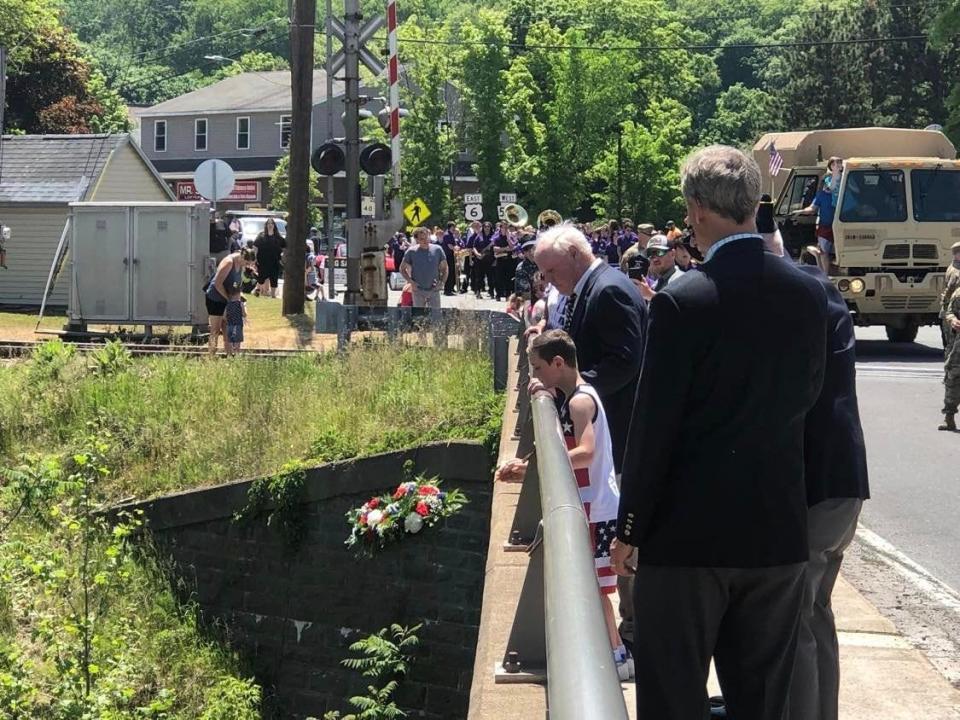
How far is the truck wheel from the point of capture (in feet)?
78.6

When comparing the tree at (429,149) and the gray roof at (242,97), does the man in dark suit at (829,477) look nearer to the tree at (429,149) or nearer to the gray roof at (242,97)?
the tree at (429,149)

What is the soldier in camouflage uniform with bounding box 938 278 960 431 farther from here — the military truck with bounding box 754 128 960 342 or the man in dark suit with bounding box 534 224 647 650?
the man in dark suit with bounding box 534 224 647 650

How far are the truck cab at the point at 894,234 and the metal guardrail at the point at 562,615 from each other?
17.4 meters

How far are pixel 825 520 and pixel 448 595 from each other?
6.41 metres

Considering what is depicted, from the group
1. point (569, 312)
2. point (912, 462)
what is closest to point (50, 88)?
point (912, 462)

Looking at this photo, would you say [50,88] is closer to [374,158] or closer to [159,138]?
[159,138]

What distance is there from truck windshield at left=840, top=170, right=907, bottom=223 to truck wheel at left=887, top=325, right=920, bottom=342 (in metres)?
2.08

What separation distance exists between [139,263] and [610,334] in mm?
19897

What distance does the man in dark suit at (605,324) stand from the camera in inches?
249

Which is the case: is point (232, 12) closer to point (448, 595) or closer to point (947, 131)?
point (947, 131)

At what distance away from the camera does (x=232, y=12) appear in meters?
136

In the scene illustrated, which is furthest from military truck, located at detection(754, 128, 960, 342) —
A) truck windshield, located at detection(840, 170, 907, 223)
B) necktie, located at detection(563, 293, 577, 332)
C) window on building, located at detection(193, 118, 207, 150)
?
window on building, located at detection(193, 118, 207, 150)

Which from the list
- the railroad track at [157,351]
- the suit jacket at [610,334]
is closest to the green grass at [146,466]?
the railroad track at [157,351]

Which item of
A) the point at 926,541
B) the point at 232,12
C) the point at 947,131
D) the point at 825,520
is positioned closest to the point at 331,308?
the point at 926,541
